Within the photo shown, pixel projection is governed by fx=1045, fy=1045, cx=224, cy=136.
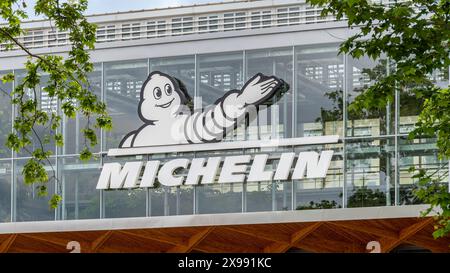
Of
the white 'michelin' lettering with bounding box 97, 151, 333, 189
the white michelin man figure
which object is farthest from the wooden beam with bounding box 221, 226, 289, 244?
the white michelin man figure

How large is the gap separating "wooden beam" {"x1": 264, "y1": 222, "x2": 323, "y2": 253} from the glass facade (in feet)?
1.63

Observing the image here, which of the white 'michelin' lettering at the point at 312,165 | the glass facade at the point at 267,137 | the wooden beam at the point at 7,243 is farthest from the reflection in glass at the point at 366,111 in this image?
the wooden beam at the point at 7,243

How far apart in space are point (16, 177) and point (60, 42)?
3.91 m

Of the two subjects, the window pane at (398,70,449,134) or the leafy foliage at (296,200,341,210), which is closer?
the window pane at (398,70,449,134)

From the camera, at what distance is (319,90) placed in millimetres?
23172

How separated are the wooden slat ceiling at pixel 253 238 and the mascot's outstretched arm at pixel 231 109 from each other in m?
2.18

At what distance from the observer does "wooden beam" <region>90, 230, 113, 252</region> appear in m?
24.7

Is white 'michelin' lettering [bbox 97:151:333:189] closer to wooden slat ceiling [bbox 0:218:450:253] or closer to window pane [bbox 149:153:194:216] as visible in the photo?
window pane [bbox 149:153:194:216]

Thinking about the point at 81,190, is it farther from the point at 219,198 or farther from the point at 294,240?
the point at 294,240

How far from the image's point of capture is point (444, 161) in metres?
21.7

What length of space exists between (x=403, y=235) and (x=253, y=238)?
349 cm

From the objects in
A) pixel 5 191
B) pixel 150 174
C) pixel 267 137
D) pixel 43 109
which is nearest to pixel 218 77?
pixel 267 137

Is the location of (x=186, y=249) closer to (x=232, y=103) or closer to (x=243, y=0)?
(x=232, y=103)
